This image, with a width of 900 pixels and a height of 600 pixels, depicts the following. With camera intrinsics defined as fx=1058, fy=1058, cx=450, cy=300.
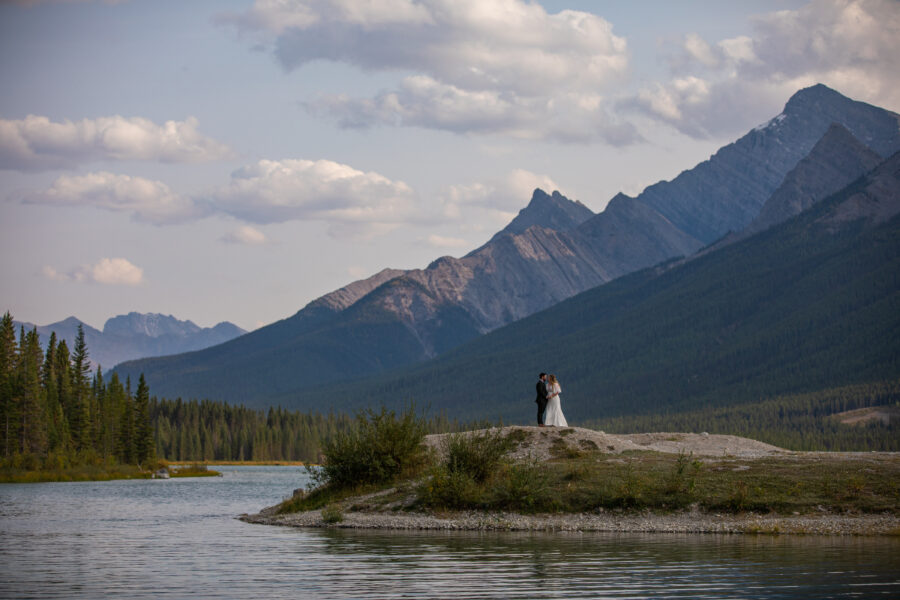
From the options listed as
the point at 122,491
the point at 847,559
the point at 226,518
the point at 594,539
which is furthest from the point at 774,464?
the point at 122,491

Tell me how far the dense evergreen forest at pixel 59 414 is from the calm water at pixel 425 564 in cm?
7517

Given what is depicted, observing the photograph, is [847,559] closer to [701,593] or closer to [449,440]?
[701,593]

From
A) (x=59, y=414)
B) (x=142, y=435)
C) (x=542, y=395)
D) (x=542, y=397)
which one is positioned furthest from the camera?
(x=142, y=435)

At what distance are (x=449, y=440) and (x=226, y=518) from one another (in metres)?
13.2

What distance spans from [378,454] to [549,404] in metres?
11.7

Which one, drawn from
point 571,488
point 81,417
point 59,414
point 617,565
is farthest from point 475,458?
point 81,417

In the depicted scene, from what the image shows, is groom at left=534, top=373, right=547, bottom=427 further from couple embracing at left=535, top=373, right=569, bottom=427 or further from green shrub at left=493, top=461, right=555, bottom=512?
green shrub at left=493, top=461, right=555, bottom=512

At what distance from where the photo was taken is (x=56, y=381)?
474 feet

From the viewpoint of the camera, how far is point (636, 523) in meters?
44.6

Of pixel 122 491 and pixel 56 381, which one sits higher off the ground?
pixel 56 381

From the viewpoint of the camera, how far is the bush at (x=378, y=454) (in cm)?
5300

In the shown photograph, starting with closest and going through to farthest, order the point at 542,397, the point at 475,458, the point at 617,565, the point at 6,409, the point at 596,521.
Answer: the point at 617,565 → the point at 596,521 → the point at 475,458 → the point at 542,397 → the point at 6,409

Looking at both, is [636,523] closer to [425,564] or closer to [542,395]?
[425,564]

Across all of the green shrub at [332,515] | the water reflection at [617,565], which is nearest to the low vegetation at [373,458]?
the green shrub at [332,515]
